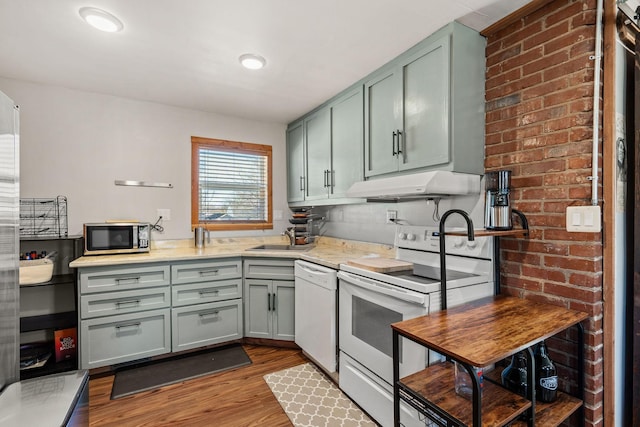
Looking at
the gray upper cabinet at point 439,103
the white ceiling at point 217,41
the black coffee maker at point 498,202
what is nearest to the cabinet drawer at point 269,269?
the gray upper cabinet at point 439,103

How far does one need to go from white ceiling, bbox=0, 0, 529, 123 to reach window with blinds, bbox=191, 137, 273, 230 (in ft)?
2.39

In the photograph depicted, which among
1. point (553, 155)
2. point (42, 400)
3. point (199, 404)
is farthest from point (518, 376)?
point (42, 400)

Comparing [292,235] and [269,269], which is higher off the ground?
[292,235]

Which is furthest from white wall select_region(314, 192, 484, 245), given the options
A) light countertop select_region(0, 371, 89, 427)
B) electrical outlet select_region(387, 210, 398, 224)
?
light countertop select_region(0, 371, 89, 427)

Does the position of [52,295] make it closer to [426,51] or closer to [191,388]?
[191,388]

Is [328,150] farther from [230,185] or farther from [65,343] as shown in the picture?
[65,343]

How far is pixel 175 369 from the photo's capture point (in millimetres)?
2455

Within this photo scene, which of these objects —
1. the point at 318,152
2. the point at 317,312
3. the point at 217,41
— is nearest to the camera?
the point at 217,41

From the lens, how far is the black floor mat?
2227 mm

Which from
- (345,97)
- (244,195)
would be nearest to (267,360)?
(244,195)

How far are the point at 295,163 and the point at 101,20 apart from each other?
211 cm

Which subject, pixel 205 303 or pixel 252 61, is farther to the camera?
pixel 205 303

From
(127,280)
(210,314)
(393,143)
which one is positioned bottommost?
(210,314)

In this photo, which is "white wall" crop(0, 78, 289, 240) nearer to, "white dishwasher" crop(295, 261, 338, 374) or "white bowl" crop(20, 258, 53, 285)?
"white bowl" crop(20, 258, 53, 285)
